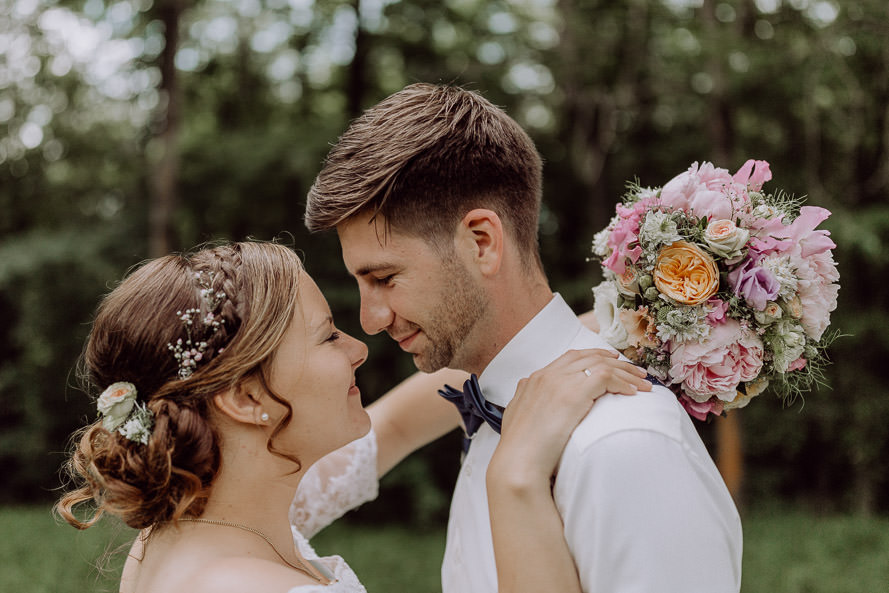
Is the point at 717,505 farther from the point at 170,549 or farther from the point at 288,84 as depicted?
the point at 288,84

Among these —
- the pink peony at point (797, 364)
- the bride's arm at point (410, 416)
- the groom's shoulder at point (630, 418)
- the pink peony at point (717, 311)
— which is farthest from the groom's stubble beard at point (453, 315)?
the pink peony at point (797, 364)

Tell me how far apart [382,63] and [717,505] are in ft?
32.9

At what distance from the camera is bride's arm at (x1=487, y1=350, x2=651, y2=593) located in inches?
75.3

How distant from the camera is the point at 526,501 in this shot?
194cm

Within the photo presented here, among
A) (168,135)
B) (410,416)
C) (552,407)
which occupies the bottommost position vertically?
(168,135)

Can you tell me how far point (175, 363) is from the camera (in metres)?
2.26

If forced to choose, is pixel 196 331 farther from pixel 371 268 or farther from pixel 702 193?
pixel 702 193

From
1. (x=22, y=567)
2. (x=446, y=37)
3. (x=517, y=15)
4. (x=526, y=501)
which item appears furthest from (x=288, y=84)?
(x=526, y=501)

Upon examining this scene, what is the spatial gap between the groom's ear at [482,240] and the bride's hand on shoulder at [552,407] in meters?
0.38

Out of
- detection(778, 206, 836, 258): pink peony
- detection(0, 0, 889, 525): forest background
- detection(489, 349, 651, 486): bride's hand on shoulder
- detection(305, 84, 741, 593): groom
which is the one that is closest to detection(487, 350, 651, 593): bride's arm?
detection(489, 349, 651, 486): bride's hand on shoulder

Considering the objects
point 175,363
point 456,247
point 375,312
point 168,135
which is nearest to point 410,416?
point 375,312

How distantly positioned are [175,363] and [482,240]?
0.95m

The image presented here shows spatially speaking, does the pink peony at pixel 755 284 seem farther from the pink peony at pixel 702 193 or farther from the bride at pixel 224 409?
the bride at pixel 224 409

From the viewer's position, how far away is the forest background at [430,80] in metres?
7.57
